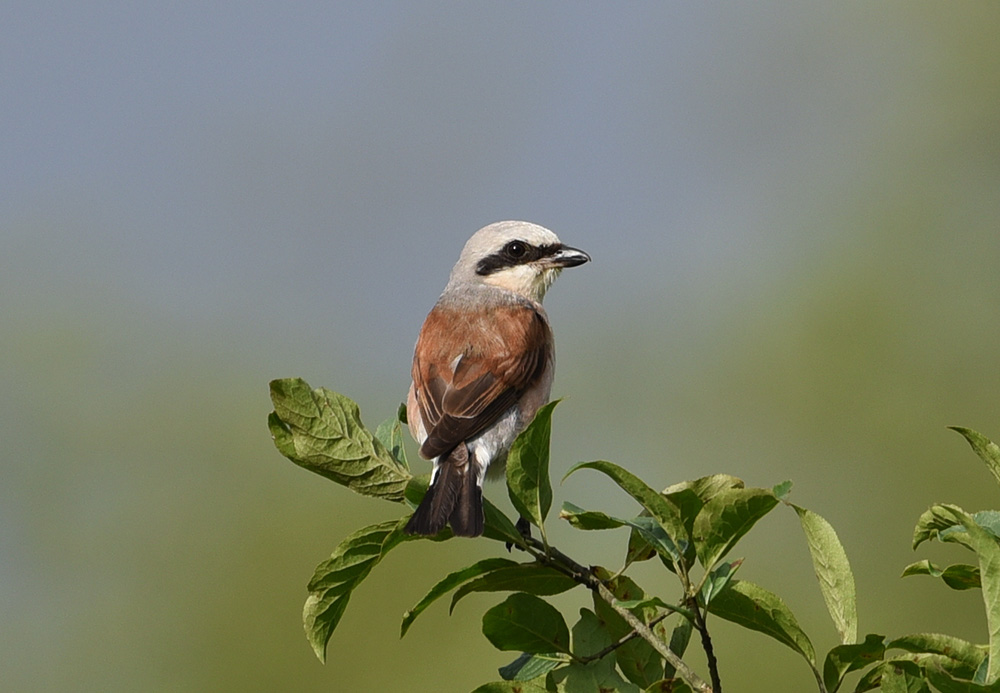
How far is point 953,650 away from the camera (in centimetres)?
182

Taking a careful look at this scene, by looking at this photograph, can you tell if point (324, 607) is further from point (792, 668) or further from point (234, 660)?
point (234, 660)

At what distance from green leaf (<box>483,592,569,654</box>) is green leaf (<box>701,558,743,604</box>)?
0.89 ft

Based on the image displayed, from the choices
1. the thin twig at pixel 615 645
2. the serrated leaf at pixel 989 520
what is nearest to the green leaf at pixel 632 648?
the thin twig at pixel 615 645

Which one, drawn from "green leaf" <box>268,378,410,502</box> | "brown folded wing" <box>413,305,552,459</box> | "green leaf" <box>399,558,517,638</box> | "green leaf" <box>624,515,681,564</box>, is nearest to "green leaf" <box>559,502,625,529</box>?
"green leaf" <box>624,515,681,564</box>

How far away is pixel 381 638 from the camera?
13477 millimetres

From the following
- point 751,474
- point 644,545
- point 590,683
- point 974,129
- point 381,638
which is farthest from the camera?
point 974,129

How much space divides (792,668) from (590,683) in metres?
10.8

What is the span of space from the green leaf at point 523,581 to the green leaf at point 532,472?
0.09 metres

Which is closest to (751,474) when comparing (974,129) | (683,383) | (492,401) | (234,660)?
(683,383)

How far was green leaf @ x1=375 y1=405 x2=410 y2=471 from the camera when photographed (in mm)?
2410

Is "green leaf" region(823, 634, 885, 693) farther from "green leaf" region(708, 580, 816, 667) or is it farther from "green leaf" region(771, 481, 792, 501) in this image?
"green leaf" region(771, 481, 792, 501)

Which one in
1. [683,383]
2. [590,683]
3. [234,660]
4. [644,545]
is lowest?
[234,660]

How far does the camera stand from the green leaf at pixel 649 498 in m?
1.92

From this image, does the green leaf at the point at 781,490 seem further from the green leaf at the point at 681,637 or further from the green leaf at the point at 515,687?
the green leaf at the point at 515,687
